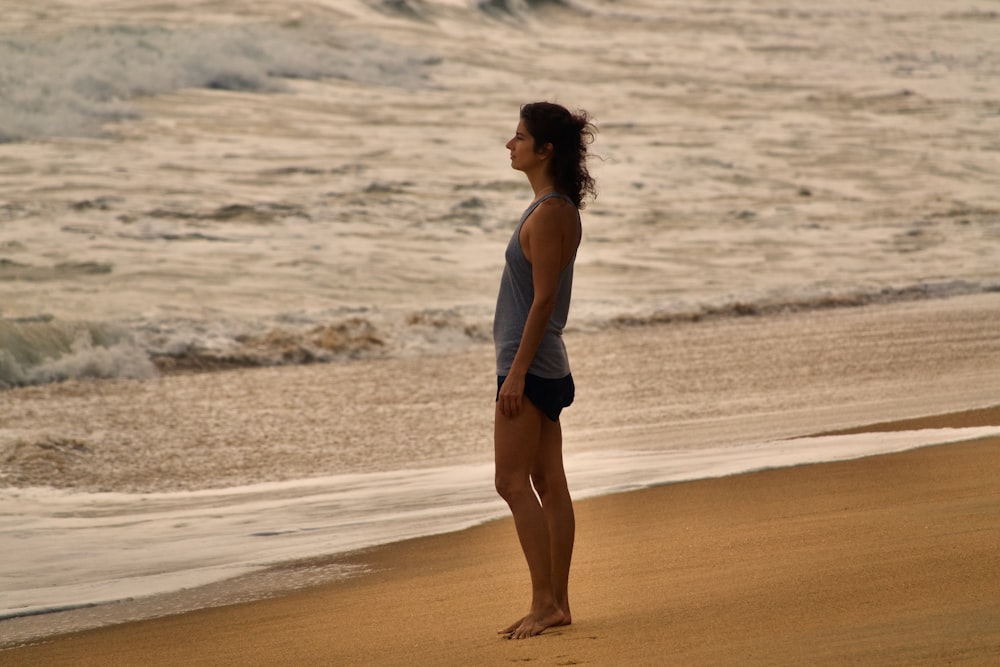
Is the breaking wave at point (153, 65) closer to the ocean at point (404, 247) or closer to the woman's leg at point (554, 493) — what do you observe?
the ocean at point (404, 247)

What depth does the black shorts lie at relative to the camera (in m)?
3.30

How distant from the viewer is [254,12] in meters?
23.8

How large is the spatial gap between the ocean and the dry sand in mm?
618

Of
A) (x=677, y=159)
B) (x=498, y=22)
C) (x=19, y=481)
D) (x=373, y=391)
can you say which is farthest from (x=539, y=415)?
(x=498, y=22)

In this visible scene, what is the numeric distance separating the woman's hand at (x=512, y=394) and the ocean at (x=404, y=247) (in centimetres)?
179

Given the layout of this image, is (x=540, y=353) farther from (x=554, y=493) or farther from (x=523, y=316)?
(x=554, y=493)

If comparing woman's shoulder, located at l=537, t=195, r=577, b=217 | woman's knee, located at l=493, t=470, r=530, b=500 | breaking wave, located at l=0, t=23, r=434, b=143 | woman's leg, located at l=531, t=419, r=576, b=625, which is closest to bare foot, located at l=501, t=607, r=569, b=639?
woman's leg, located at l=531, t=419, r=576, b=625

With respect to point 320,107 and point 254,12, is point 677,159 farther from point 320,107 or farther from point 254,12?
point 254,12

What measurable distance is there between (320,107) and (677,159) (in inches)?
244

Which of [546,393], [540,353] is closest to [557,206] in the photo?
[540,353]

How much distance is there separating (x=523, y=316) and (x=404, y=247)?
12615mm

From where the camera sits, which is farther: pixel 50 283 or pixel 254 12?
pixel 254 12

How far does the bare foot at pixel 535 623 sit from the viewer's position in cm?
315

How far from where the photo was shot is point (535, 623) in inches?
125
